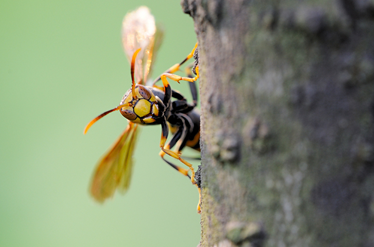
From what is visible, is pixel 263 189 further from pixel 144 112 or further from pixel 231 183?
pixel 144 112

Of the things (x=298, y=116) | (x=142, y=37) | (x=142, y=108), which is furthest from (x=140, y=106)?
(x=298, y=116)

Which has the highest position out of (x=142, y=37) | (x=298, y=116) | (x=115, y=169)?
(x=142, y=37)

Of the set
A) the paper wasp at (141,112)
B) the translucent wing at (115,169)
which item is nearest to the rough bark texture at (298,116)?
the paper wasp at (141,112)

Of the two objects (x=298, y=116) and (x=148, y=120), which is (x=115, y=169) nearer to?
(x=148, y=120)

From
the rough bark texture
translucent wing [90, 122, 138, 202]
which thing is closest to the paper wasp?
translucent wing [90, 122, 138, 202]

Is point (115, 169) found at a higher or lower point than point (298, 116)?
lower

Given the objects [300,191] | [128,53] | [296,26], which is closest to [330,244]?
[300,191]
